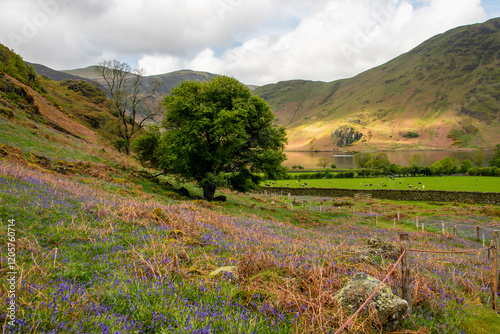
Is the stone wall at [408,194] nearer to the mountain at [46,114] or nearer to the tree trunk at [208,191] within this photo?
the tree trunk at [208,191]

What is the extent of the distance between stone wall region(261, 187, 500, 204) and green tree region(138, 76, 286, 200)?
43180 mm

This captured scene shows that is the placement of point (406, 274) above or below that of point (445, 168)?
above

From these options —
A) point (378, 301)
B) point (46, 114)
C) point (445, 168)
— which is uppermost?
point (46, 114)

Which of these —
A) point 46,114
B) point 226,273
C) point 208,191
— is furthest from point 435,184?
point 46,114

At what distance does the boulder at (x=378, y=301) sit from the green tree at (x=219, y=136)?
21.0 meters

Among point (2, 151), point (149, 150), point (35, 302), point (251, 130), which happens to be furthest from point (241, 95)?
point (35, 302)

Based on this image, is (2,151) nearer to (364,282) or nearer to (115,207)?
(115,207)

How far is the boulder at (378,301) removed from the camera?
422 centimetres

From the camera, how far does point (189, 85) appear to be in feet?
96.5

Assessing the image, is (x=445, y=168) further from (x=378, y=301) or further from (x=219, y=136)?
(x=378, y=301)

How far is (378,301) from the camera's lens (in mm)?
4355

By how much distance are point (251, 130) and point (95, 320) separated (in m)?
27.4

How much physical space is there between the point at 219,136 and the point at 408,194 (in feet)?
177

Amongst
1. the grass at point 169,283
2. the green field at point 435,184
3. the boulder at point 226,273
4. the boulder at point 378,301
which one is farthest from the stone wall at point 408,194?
the boulder at point 226,273
